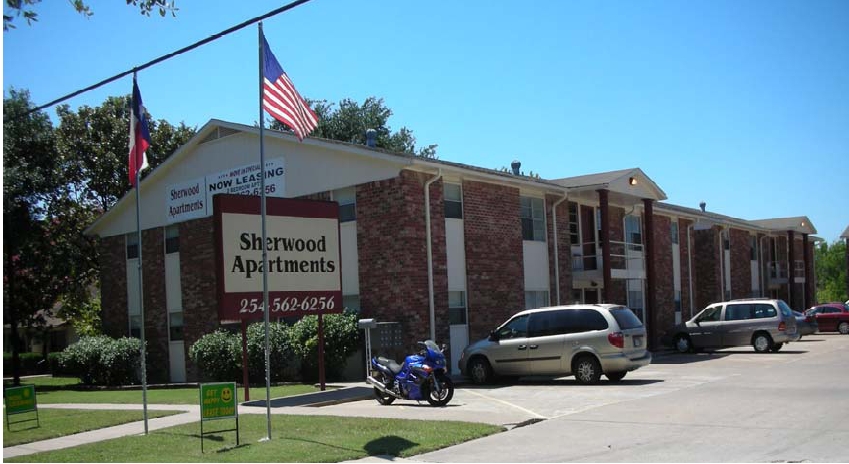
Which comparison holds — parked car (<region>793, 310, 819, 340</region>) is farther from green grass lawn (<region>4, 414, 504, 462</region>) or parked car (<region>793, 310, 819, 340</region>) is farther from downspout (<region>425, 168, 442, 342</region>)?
green grass lawn (<region>4, 414, 504, 462</region>)

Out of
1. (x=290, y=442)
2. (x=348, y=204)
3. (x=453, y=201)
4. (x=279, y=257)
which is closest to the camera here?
(x=290, y=442)

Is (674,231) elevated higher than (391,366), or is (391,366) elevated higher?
(674,231)

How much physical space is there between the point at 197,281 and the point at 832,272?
85.4 metres

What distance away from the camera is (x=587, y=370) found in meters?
17.8

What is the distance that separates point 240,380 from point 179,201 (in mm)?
8212

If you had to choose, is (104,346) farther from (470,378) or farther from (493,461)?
(493,461)

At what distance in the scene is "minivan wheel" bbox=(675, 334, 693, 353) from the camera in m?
27.8

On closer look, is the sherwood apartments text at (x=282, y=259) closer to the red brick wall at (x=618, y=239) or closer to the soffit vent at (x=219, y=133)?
the soffit vent at (x=219, y=133)

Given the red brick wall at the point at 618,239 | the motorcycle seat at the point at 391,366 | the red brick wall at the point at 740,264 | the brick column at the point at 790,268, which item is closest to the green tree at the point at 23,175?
the motorcycle seat at the point at 391,366

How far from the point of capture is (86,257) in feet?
129

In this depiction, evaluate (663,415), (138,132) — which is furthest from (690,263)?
(138,132)

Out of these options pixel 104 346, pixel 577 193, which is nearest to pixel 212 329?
pixel 104 346

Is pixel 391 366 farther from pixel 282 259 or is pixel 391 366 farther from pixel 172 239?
pixel 172 239

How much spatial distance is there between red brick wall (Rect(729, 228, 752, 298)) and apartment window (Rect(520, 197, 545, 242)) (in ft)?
59.6
